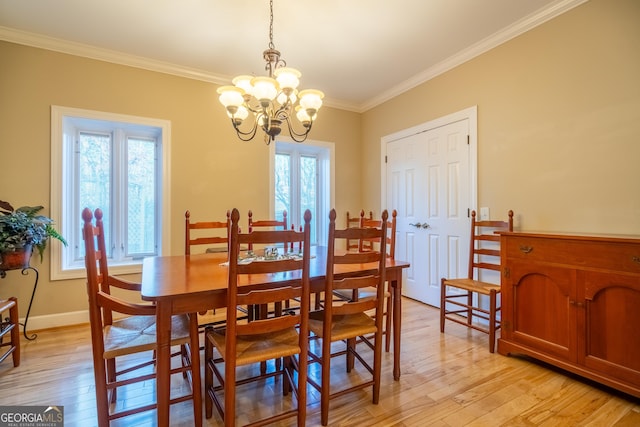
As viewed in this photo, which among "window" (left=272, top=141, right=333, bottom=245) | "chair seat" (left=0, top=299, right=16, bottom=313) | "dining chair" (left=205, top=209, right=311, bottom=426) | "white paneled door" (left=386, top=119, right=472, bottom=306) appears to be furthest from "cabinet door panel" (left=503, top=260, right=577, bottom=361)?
"chair seat" (left=0, top=299, right=16, bottom=313)

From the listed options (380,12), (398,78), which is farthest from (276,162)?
(380,12)

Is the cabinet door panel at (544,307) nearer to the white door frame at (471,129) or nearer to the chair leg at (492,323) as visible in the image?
the chair leg at (492,323)

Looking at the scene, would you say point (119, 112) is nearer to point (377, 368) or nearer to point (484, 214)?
point (377, 368)

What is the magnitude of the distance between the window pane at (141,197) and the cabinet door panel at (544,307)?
3.58 m

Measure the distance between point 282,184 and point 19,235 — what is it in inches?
105

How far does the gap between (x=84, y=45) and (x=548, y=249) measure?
4.25 m

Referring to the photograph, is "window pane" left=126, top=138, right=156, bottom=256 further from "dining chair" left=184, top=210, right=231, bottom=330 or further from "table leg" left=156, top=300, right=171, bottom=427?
"table leg" left=156, top=300, right=171, bottom=427

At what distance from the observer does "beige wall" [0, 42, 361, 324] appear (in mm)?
2746

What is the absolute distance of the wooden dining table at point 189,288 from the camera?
1.31 meters

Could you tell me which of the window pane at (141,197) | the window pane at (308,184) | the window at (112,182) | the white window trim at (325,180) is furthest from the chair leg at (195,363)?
the window pane at (308,184)

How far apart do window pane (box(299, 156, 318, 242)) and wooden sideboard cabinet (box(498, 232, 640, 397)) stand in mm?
2692

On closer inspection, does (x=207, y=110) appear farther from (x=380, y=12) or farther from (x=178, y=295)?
(x=178, y=295)

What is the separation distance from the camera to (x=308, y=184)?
4.50 meters

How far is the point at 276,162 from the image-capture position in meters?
4.23
